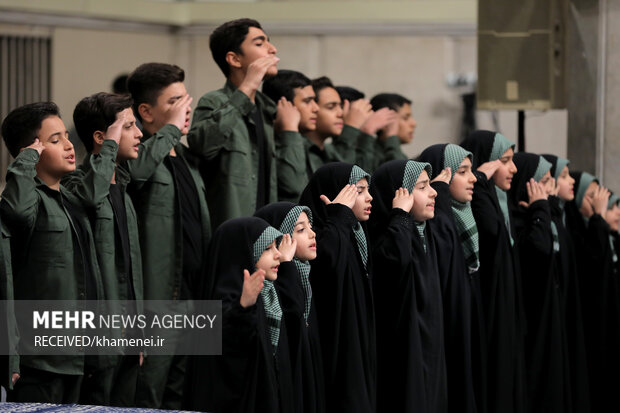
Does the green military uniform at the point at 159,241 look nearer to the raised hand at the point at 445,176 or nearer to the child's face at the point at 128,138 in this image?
the child's face at the point at 128,138

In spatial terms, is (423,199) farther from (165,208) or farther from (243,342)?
(243,342)

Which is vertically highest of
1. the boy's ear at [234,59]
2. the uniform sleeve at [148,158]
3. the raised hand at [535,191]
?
the boy's ear at [234,59]

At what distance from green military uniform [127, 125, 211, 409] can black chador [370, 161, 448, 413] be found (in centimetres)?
87

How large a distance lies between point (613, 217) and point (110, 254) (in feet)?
11.2

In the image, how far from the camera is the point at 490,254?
5801mm

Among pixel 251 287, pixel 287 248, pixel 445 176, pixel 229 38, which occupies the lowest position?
pixel 251 287

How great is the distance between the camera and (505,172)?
612 centimetres

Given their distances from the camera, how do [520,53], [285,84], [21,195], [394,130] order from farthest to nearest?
[394,130], [520,53], [285,84], [21,195]

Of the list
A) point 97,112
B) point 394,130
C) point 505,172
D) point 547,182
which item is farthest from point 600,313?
point 97,112

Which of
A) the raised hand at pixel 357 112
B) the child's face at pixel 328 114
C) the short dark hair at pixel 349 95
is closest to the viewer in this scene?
the child's face at pixel 328 114

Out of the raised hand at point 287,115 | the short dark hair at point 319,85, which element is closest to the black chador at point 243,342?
the raised hand at point 287,115

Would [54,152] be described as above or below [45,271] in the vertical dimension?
above

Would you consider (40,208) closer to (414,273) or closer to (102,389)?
(102,389)

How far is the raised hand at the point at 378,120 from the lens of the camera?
7632mm
